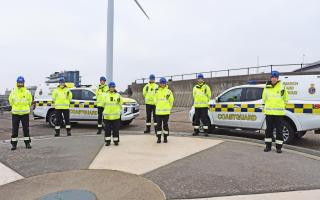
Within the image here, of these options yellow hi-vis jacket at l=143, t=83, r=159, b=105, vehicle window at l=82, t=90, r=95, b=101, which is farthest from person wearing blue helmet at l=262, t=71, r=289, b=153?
vehicle window at l=82, t=90, r=95, b=101

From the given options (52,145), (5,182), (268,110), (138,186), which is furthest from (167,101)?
(5,182)

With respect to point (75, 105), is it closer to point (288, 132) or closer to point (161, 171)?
point (161, 171)

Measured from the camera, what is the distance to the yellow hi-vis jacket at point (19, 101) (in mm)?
7453

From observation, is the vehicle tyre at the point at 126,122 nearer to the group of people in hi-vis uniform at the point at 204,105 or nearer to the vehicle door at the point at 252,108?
the group of people in hi-vis uniform at the point at 204,105

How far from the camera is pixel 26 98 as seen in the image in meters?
7.58

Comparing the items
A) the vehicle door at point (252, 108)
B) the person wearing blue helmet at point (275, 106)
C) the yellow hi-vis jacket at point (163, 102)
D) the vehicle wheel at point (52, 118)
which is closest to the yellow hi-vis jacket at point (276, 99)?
the person wearing blue helmet at point (275, 106)

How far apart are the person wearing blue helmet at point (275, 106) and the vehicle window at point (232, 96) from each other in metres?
2.09

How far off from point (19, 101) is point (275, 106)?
20.6 feet

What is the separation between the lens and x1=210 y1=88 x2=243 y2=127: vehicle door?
9164mm

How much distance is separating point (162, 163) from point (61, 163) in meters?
2.06

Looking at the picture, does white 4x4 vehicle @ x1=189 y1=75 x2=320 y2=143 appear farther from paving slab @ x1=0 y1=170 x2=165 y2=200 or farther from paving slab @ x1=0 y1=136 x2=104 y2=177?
paving slab @ x1=0 y1=170 x2=165 y2=200

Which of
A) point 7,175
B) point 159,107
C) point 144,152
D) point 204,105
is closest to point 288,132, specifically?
point 204,105

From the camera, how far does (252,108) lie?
28.8 feet

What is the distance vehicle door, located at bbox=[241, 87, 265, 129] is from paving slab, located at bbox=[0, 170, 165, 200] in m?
4.90
